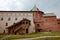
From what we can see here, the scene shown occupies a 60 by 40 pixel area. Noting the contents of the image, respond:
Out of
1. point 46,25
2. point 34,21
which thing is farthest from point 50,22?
point 34,21

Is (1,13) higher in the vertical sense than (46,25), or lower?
higher

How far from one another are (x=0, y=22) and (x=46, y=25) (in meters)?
17.3

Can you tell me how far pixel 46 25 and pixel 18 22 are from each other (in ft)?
35.9

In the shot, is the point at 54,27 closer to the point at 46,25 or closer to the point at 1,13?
the point at 46,25

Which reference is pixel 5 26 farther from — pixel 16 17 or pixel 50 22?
pixel 50 22

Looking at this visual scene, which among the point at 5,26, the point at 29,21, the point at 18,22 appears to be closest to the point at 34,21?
the point at 29,21

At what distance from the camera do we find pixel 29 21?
199 ft

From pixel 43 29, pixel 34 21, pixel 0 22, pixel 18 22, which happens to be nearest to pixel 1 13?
pixel 0 22

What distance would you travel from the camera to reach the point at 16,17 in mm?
63125

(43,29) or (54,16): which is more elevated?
(54,16)

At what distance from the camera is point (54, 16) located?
212 feet

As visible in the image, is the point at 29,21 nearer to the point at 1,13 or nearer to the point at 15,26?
the point at 15,26

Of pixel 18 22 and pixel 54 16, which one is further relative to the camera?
pixel 54 16

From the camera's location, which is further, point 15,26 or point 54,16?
point 54,16
